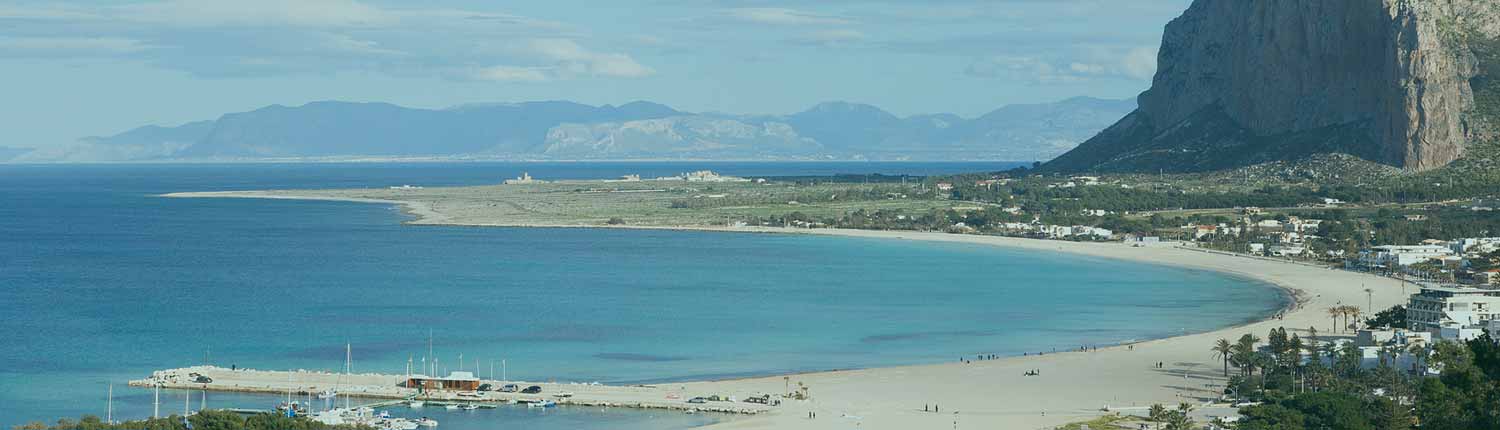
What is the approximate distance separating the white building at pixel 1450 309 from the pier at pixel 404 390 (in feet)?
98.5

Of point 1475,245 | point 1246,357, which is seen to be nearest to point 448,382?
point 1246,357

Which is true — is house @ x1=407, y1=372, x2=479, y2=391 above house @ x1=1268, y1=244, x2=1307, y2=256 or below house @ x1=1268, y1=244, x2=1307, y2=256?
below

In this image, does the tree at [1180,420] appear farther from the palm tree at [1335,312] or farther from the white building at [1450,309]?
the palm tree at [1335,312]

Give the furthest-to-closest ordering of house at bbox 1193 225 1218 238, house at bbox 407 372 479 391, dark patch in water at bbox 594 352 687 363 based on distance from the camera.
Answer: house at bbox 1193 225 1218 238 < dark patch in water at bbox 594 352 687 363 < house at bbox 407 372 479 391

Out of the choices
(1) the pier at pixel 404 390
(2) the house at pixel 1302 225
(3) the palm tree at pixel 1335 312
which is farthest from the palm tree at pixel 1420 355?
(2) the house at pixel 1302 225

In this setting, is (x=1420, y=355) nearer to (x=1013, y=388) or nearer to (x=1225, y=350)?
(x=1225, y=350)

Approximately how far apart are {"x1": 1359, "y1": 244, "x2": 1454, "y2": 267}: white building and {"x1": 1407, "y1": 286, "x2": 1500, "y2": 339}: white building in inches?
1560

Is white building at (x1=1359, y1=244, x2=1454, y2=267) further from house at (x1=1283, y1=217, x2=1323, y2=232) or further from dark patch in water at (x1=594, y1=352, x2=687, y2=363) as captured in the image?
dark patch in water at (x1=594, y1=352, x2=687, y2=363)

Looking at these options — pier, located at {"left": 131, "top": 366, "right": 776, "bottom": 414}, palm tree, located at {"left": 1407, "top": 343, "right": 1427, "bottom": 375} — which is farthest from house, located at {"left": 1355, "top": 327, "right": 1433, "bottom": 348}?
pier, located at {"left": 131, "top": 366, "right": 776, "bottom": 414}

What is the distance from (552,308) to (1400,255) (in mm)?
56733

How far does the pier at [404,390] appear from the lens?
206 feet

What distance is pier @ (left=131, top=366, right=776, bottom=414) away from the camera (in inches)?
2475

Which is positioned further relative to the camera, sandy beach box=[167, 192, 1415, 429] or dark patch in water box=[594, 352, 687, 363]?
dark patch in water box=[594, 352, 687, 363]

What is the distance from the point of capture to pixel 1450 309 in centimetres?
7788
